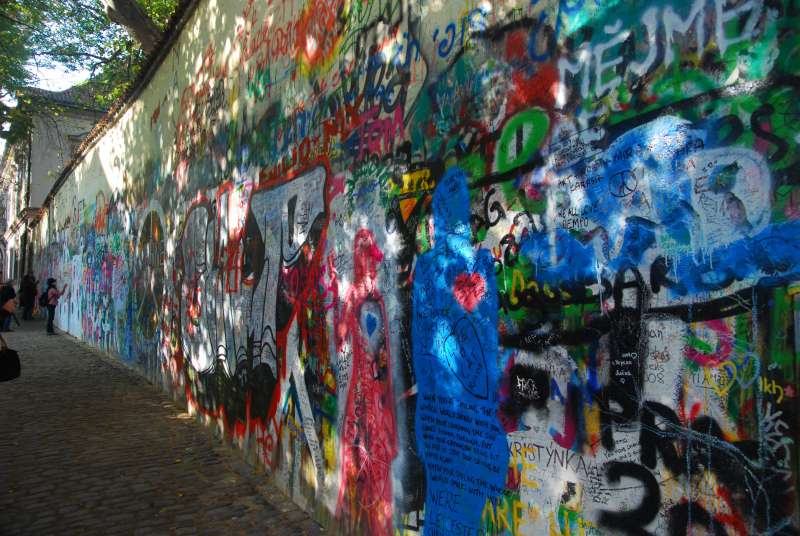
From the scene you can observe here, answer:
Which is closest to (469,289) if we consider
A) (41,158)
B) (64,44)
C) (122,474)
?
(122,474)

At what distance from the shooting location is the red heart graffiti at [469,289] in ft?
8.25

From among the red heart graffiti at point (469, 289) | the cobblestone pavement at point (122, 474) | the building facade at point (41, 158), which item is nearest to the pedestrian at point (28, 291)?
the building facade at point (41, 158)

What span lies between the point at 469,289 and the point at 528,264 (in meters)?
0.40

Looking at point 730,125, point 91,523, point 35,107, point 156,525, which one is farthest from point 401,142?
point 35,107

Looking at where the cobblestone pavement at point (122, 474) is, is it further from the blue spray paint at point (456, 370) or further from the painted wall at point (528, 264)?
the blue spray paint at point (456, 370)

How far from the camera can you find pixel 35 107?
14.7m

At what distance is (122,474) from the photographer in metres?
5.10

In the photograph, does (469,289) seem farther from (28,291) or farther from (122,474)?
(28,291)

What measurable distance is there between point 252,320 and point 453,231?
10.1ft

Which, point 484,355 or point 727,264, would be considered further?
point 484,355

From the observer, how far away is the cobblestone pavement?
160 inches

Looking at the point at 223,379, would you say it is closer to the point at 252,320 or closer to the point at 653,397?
the point at 252,320

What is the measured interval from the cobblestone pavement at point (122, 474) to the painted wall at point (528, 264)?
41cm

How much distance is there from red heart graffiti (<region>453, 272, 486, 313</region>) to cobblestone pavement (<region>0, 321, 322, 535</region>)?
2257 mm
